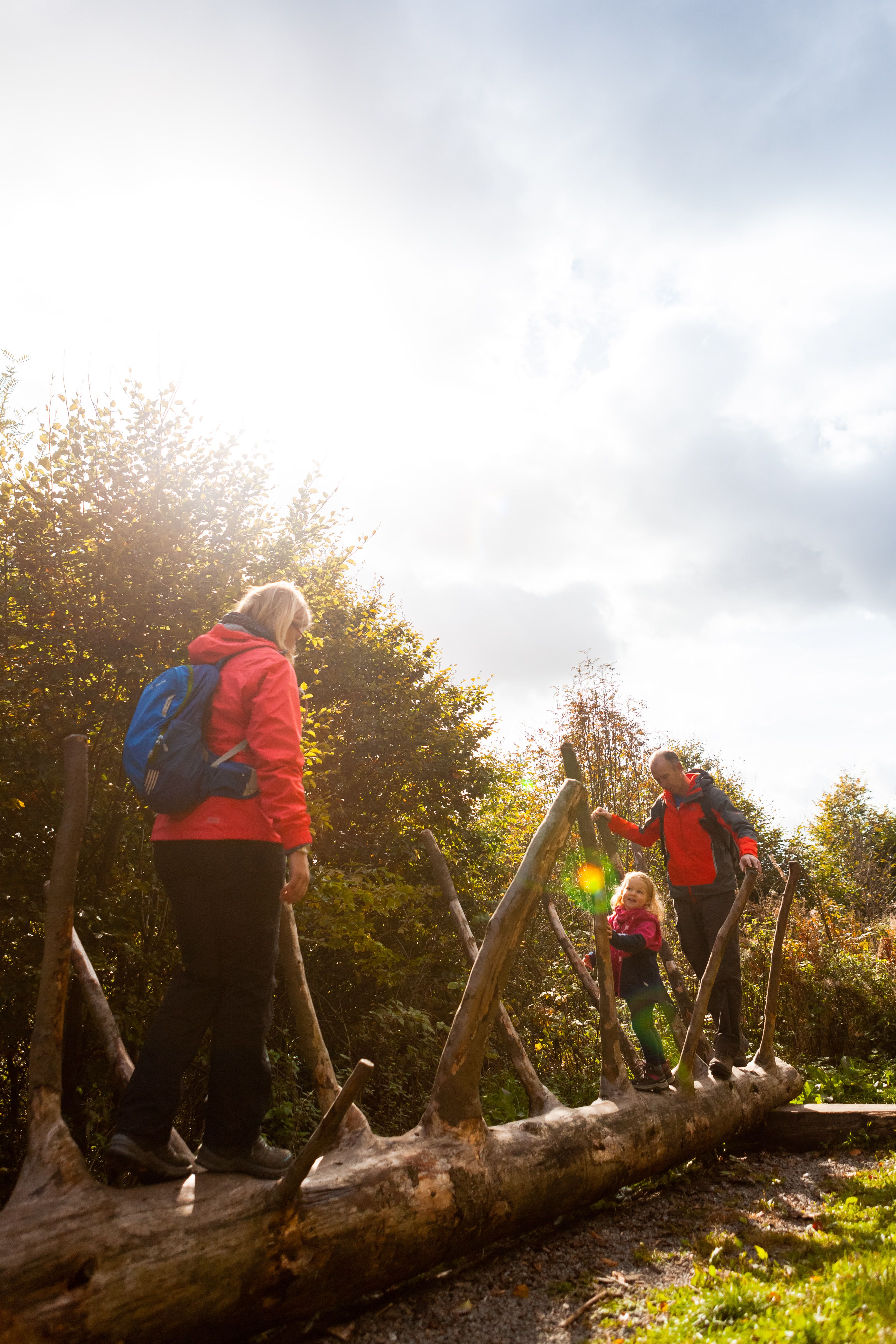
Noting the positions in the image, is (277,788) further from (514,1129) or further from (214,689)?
(514,1129)

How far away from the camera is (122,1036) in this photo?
6.12 m

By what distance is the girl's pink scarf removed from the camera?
536 cm

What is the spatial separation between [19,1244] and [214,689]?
174 centimetres

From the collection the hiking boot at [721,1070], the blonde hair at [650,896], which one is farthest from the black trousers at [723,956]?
the hiking boot at [721,1070]

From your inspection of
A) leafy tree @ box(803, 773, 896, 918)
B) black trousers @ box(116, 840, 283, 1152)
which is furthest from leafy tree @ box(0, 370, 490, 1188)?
leafy tree @ box(803, 773, 896, 918)

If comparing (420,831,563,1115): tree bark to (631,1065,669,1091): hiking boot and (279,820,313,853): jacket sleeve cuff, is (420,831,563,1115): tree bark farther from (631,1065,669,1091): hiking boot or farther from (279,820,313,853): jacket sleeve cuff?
(279,820,313,853): jacket sleeve cuff

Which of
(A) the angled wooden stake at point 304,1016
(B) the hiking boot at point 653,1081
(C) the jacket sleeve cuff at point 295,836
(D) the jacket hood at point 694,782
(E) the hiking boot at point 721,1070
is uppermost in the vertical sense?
(D) the jacket hood at point 694,782

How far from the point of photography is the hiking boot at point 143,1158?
2.54 m

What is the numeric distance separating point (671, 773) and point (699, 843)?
1.78 ft

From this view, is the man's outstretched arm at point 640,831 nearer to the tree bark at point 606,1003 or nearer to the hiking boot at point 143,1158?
the tree bark at point 606,1003

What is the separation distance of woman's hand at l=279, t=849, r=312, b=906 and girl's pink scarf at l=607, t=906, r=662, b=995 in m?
3.07

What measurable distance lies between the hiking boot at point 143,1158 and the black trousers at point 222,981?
71 mm

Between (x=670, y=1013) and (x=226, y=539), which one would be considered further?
(x=226, y=539)

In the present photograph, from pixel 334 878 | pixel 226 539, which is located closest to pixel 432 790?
pixel 334 878
